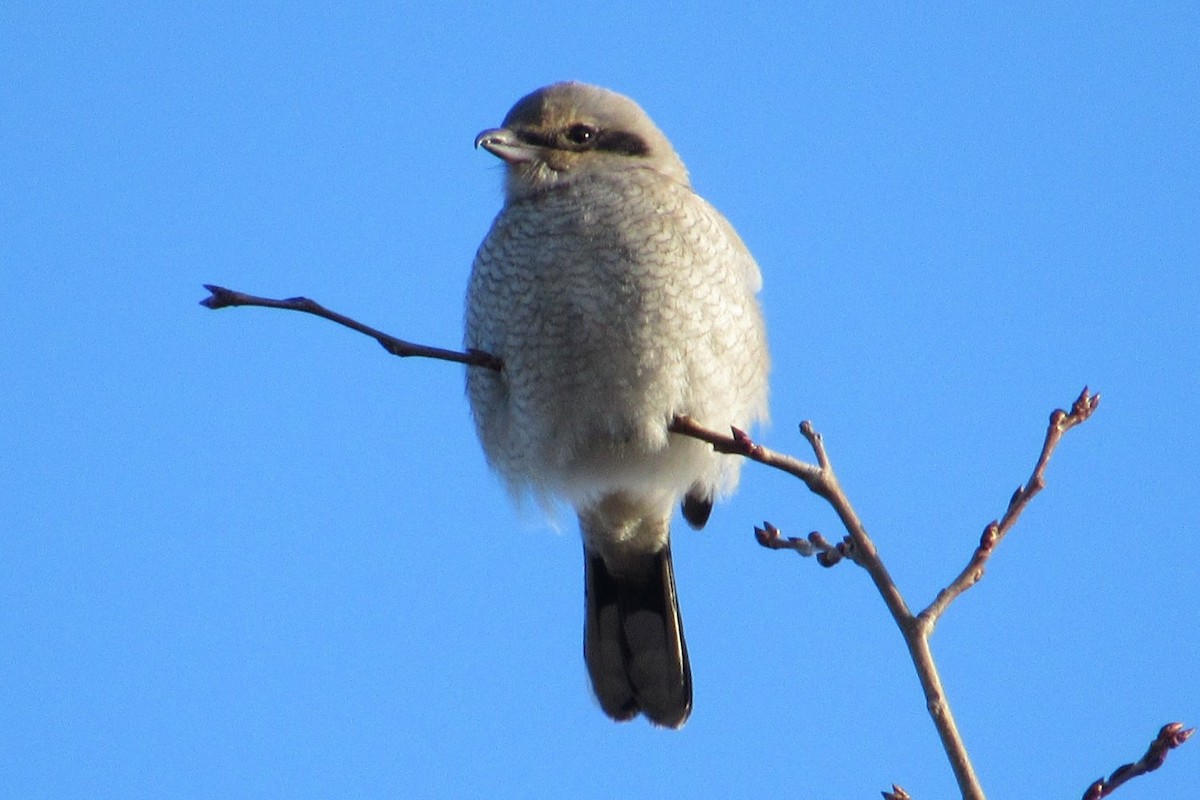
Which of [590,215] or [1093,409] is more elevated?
[590,215]

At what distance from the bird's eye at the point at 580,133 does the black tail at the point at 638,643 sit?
1185mm

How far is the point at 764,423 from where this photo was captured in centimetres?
393

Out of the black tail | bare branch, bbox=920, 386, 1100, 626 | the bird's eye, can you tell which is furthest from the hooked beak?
bare branch, bbox=920, 386, 1100, 626

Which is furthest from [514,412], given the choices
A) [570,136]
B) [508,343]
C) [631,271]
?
[570,136]

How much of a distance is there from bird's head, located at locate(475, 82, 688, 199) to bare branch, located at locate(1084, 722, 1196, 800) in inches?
84.5

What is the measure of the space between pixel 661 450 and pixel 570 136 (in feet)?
3.01

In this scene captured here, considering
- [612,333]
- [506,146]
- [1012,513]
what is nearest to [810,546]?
[1012,513]

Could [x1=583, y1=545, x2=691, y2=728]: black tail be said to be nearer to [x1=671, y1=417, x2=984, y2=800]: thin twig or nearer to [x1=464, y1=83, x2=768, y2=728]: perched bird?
[x1=464, y1=83, x2=768, y2=728]: perched bird

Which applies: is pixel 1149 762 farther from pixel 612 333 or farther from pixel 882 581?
pixel 612 333

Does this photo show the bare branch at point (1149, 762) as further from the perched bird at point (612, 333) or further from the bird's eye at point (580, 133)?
the bird's eye at point (580, 133)

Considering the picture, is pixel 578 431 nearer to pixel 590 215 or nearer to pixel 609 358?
pixel 609 358

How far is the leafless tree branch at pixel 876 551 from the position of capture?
187 centimetres

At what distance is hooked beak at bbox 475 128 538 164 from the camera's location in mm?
3822

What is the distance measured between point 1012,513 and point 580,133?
206 centimetres
